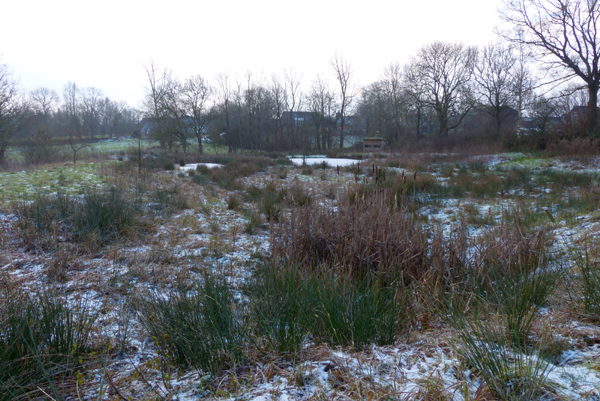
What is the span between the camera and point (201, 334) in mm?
2123

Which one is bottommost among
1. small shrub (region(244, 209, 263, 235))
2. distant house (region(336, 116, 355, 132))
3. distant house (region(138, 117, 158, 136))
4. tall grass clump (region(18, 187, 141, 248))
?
small shrub (region(244, 209, 263, 235))

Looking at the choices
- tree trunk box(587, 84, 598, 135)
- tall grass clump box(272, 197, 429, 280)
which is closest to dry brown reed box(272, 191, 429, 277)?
tall grass clump box(272, 197, 429, 280)

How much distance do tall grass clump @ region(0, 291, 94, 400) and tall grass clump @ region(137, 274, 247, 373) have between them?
46 cm

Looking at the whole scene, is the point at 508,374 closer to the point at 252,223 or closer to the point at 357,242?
the point at 357,242

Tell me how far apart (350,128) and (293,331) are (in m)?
44.4

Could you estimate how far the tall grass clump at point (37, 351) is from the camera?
1.84 meters

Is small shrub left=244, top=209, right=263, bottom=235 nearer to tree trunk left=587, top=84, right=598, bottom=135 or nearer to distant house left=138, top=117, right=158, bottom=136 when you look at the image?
distant house left=138, top=117, right=158, bottom=136

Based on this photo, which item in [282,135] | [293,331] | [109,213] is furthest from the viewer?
[282,135]

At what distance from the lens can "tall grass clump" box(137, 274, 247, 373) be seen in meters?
2.06

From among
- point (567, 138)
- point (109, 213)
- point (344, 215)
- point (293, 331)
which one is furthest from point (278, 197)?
point (567, 138)

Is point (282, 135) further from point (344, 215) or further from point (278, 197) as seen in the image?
point (344, 215)

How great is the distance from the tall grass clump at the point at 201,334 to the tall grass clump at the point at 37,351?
18.1 inches

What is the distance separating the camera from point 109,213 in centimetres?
612

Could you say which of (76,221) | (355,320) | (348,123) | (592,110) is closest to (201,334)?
(355,320)
